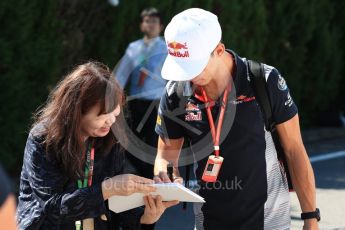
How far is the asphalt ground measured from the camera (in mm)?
7402

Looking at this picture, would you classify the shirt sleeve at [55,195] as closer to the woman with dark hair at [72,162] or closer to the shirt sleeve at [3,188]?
the woman with dark hair at [72,162]

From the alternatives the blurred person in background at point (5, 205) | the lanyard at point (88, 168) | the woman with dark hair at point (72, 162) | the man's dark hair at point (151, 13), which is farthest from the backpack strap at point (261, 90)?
the man's dark hair at point (151, 13)

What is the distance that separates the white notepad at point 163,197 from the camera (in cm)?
332

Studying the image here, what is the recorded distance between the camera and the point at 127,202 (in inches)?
134

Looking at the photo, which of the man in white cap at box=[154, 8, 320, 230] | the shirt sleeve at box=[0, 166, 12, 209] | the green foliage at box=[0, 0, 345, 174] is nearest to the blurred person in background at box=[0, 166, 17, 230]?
the shirt sleeve at box=[0, 166, 12, 209]

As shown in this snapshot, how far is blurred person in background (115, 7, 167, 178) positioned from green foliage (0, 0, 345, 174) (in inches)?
24.4

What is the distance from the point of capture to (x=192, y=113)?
3629 millimetres

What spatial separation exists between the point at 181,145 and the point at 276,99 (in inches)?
21.7

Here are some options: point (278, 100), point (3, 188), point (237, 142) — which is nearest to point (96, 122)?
point (237, 142)

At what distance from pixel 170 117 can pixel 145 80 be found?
17.5 feet

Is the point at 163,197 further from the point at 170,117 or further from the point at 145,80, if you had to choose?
the point at 145,80

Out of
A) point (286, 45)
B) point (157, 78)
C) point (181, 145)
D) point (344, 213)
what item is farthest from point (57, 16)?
point (181, 145)

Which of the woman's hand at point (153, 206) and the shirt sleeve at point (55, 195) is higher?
the shirt sleeve at point (55, 195)

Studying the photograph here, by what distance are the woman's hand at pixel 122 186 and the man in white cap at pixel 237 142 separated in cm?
24
